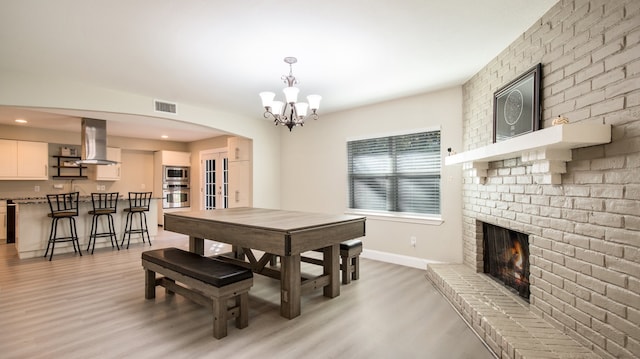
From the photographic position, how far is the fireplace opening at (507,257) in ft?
9.25

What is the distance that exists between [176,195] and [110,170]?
5.41 ft

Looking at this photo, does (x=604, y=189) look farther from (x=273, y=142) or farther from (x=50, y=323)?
(x=273, y=142)

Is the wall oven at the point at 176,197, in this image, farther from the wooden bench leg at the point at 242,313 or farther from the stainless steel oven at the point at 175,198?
the wooden bench leg at the point at 242,313

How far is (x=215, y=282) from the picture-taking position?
8.02 feet

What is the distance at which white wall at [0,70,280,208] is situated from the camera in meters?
3.55

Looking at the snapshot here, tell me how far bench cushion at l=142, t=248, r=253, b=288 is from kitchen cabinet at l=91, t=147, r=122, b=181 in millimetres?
5329

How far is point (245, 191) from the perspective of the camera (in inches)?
241

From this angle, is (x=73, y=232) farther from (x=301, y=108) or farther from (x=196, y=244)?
(x=301, y=108)

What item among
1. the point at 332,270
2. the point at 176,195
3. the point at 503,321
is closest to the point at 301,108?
the point at 332,270

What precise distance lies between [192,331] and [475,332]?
7.52 feet

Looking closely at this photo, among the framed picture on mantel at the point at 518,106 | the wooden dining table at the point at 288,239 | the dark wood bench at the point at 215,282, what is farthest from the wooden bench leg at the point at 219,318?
the framed picture on mantel at the point at 518,106

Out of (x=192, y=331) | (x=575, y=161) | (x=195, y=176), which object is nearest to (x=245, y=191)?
(x=195, y=176)

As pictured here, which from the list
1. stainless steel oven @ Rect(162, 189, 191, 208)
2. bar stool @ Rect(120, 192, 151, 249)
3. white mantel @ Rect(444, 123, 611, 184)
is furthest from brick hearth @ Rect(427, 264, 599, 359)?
A: stainless steel oven @ Rect(162, 189, 191, 208)

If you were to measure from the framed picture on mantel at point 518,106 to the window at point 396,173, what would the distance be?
4.09 ft
